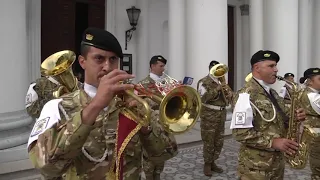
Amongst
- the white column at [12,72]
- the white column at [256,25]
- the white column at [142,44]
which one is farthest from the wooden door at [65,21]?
the white column at [256,25]

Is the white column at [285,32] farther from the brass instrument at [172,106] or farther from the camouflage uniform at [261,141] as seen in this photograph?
the brass instrument at [172,106]

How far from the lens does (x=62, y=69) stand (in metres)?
3.61

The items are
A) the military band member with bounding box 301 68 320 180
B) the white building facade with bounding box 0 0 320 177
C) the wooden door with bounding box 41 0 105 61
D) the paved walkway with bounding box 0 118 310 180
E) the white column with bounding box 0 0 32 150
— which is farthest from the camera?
the wooden door with bounding box 41 0 105 61

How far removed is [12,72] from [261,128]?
178 inches

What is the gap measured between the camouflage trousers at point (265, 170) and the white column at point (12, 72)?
419 cm

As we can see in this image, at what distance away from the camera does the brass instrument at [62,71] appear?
11.4 ft

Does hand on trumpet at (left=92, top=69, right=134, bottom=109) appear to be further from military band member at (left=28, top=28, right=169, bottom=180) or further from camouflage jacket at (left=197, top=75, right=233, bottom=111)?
camouflage jacket at (left=197, top=75, right=233, bottom=111)

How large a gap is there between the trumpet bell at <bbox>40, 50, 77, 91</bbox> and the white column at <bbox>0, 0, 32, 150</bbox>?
244 centimetres

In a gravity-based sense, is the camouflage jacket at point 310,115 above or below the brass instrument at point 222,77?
below

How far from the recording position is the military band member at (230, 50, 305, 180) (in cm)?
336

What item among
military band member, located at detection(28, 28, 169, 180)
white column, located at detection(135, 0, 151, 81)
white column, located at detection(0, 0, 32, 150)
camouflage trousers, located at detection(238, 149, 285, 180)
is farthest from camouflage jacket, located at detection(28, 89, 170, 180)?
white column, located at detection(135, 0, 151, 81)

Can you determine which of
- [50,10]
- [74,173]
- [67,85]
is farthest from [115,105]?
[50,10]

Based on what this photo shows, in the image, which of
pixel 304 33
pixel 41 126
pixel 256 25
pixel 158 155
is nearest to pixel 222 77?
pixel 158 155

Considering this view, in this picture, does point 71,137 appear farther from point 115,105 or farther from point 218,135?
point 218,135
